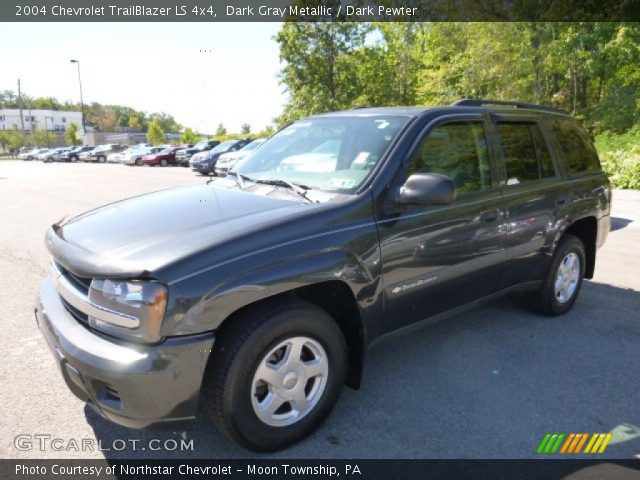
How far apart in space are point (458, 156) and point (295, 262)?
159cm

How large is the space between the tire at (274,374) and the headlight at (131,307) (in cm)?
36

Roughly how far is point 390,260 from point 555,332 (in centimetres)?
211

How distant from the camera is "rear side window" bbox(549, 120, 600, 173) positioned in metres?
4.34

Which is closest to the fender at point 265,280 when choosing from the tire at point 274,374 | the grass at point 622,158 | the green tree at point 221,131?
the tire at point 274,374

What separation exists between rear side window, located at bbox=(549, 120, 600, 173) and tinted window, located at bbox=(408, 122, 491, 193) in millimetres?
1171

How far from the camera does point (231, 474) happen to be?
248 centimetres

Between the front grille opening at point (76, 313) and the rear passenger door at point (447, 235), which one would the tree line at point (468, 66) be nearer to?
the rear passenger door at point (447, 235)

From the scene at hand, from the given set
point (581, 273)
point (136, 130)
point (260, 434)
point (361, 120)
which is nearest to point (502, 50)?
point (581, 273)

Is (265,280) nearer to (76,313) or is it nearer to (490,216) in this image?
(76,313)

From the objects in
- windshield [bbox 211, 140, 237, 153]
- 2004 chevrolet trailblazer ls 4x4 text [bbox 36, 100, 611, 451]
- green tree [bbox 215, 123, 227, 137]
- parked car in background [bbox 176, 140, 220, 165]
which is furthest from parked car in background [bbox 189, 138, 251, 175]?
green tree [bbox 215, 123, 227, 137]

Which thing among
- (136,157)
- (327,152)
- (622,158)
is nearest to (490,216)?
(327,152)

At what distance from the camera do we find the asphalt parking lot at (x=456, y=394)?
8.83ft

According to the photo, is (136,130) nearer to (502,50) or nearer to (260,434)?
(502,50)

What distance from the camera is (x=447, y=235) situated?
322 centimetres
